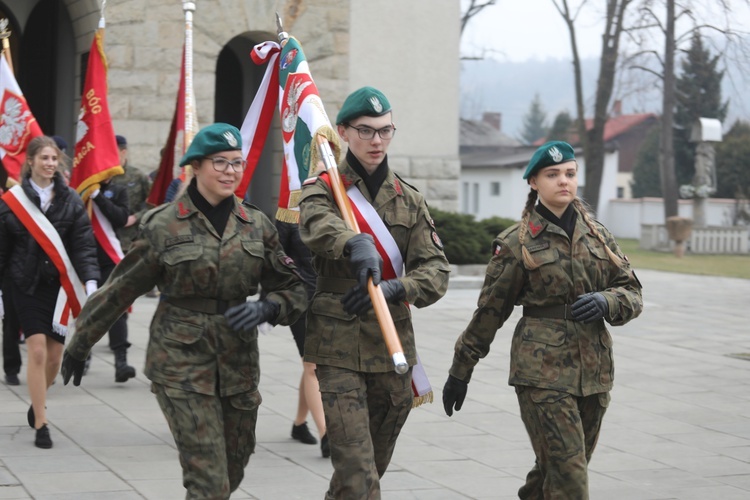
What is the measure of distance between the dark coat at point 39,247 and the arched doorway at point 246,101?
10.6 m

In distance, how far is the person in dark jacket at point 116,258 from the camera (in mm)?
9586

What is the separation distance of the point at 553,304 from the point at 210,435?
161cm

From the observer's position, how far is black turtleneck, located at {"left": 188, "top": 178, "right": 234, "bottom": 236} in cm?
496

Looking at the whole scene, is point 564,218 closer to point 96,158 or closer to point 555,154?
point 555,154

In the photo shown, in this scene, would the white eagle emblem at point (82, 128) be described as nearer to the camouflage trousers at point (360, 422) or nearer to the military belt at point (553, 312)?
the camouflage trousers at point (360, 422)

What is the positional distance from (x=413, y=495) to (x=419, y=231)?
1.98 m

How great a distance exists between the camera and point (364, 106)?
5043 mm

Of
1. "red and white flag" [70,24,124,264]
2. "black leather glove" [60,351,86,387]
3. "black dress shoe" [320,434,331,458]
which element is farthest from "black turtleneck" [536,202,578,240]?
"red and white flag" [70,24,124,264]

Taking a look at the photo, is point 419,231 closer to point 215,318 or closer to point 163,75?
point 215,318

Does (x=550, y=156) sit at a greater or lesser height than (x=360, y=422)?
greater

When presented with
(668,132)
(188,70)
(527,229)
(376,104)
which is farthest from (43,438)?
(668,132)

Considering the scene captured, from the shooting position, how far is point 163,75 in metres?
16.5

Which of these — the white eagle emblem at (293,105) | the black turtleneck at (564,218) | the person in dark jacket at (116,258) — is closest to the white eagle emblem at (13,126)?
the person in dark jacket at (116,258)

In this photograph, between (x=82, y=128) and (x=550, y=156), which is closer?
(x=550, y=156)
